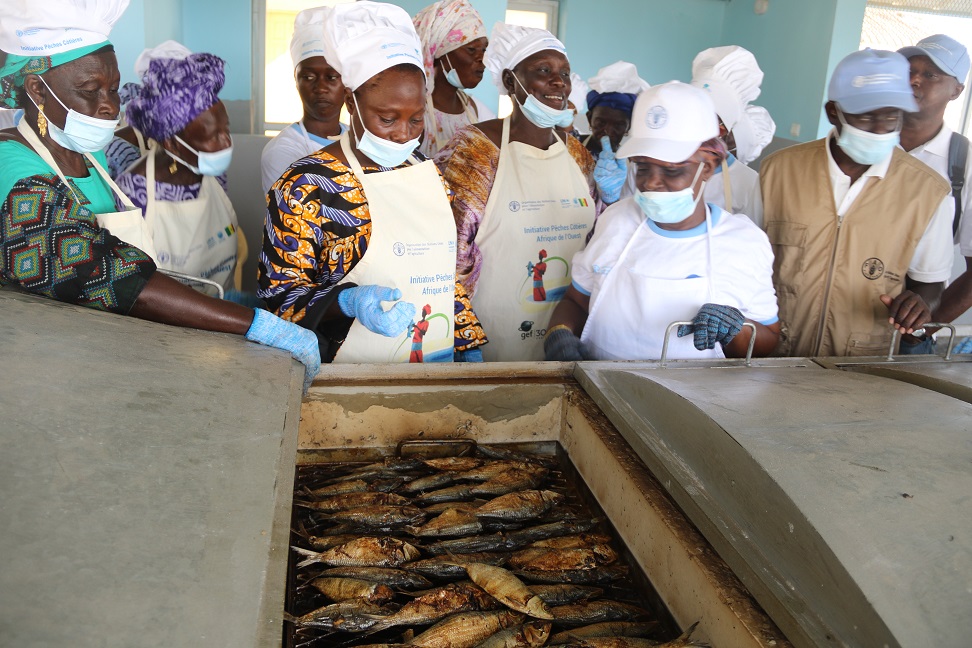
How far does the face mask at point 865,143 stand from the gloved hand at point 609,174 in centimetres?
91

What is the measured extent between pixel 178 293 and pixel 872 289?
2.24m

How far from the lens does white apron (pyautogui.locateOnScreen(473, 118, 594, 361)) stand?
3088 millimetres

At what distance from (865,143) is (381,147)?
5.29ft

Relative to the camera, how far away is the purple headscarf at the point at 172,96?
268 centimetres

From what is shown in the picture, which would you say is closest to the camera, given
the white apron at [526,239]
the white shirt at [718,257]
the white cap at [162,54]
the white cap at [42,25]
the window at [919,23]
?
the white cap at [42,25]

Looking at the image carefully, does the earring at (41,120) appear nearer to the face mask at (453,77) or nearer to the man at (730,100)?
the face mask at (453,77)

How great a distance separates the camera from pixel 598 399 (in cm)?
210

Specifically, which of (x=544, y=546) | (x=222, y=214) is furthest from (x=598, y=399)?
(x=222, y=214)

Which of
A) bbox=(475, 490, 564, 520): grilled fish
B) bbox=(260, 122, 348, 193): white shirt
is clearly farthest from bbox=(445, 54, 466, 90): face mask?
bbox=(475, 490, 564, 520): grilled fish

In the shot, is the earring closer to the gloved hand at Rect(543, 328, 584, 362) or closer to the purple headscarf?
the purple headscarf

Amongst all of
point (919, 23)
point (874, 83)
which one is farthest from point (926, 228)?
point (919, 23)

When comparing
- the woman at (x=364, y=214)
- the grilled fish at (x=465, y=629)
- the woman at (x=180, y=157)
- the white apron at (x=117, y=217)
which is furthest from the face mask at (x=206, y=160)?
the grilled fish at (x=465, y=629)

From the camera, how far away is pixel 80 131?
192cm

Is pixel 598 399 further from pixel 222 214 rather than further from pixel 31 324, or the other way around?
pixel 222 214
